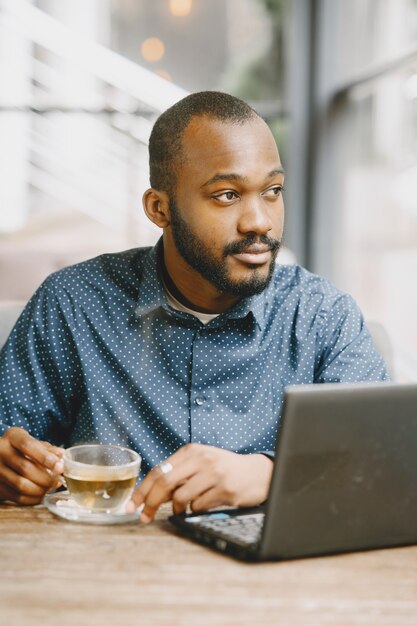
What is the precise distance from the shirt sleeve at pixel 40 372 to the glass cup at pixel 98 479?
443 mm

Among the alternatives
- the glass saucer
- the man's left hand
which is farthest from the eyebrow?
the glass saucer

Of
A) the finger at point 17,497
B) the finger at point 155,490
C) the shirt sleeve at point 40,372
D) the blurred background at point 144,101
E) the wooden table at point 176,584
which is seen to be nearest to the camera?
the wooden table at point 176,584

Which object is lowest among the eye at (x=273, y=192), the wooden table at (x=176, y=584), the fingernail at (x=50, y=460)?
the wooden table at (x=176, y=584)

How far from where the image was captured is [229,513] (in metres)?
1.17

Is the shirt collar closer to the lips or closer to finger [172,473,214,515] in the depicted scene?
the lips

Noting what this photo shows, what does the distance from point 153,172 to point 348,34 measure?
245 cm

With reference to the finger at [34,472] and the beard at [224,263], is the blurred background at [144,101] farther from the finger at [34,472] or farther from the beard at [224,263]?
the finger at [34,472]

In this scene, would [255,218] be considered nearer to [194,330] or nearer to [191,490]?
[194,330]

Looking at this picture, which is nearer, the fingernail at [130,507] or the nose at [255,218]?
the fingernail at [130,507]

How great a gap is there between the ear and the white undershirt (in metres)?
0.13

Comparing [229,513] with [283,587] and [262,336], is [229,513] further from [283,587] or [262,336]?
[262,336]

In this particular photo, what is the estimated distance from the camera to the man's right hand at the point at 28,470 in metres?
1.23

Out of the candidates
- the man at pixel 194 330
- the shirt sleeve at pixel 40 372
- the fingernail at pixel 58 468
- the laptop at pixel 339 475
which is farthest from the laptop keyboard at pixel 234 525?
the shirt sleeve at pixel 40 372

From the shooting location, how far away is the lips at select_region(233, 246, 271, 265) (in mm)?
1522
